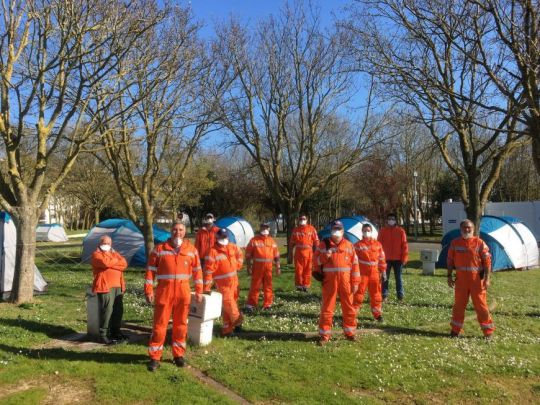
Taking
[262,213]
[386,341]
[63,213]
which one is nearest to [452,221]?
[262,213]

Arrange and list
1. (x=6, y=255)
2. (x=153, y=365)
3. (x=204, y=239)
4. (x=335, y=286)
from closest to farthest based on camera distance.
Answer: (x=153, y=365) < (x=335, y=286) < (x=6, y=255) < (x=204, y=239)

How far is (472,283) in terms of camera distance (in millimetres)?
7934

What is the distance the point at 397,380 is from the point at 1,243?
994 centimetres

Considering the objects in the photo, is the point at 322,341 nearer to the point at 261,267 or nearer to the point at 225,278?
the point at 225,278

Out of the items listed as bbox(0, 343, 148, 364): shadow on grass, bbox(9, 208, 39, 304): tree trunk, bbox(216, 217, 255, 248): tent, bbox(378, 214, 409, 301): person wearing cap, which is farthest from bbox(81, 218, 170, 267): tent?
bbox(0, 343, 148, 364): shadow on grass

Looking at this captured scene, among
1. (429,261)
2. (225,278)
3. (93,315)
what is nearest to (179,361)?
(225,278)

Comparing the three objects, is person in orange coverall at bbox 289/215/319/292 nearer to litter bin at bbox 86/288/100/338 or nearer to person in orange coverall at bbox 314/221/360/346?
person in orange coverall at bbox 314/221/360/346

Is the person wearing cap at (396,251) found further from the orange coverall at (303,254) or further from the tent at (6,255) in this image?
the tent at (6,255)

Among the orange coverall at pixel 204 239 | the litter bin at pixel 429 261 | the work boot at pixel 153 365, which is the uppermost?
the orange coverall at pixel 204 239

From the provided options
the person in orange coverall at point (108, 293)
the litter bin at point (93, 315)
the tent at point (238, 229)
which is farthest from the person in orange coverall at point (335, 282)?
the tent at point (238, 229)

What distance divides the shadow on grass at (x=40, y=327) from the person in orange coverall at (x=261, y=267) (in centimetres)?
346

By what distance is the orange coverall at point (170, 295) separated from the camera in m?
6.39

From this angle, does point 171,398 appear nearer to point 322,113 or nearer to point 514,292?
point 514,292

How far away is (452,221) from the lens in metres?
31.0
